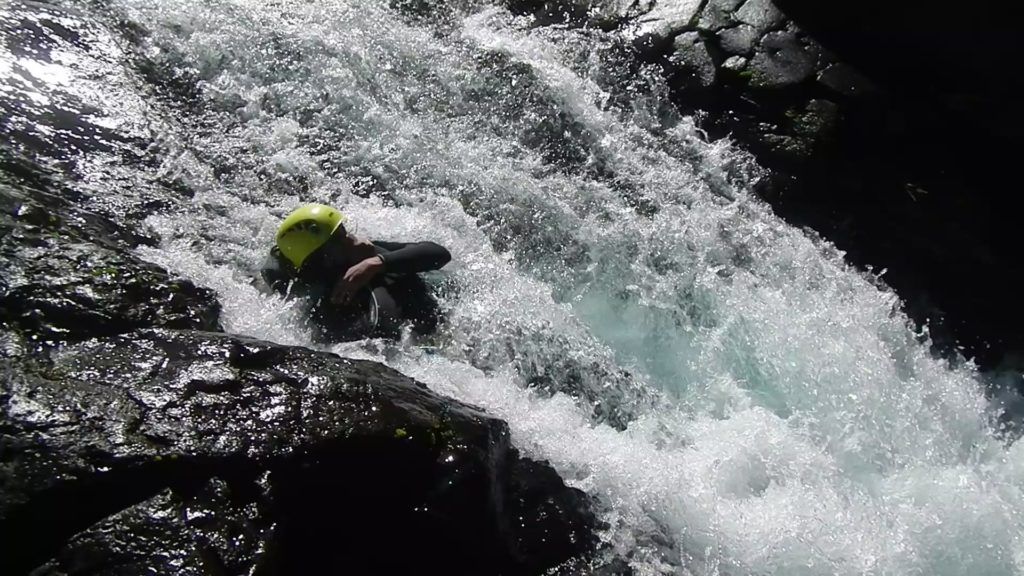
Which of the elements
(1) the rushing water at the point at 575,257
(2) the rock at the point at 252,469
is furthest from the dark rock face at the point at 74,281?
(1) the rushing water at the point at 575,257

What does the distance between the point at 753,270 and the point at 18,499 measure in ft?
18.5

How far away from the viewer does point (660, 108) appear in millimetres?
7793

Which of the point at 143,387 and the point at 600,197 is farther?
the point at 600,197

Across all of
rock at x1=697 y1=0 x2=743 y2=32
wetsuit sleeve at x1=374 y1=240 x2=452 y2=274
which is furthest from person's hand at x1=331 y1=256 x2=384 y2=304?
rock at x1=697 y1=0 x2=743 y2=32

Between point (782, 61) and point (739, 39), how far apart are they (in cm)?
55

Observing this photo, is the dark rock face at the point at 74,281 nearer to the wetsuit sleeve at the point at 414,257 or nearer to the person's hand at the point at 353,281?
the person's hand at the point at 353,281

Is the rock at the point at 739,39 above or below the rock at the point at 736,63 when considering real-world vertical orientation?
above

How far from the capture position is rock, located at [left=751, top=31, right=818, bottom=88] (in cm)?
771

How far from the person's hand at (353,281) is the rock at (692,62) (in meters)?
4.58

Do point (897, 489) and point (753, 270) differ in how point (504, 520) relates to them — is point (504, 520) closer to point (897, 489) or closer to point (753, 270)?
point (897, 489)

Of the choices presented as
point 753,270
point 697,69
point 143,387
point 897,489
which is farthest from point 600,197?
point 143,387

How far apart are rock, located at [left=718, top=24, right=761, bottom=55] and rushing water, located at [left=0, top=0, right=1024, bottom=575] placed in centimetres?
87

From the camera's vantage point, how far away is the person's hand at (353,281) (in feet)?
16.5

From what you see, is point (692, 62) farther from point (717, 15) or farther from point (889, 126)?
point (889, 126)
